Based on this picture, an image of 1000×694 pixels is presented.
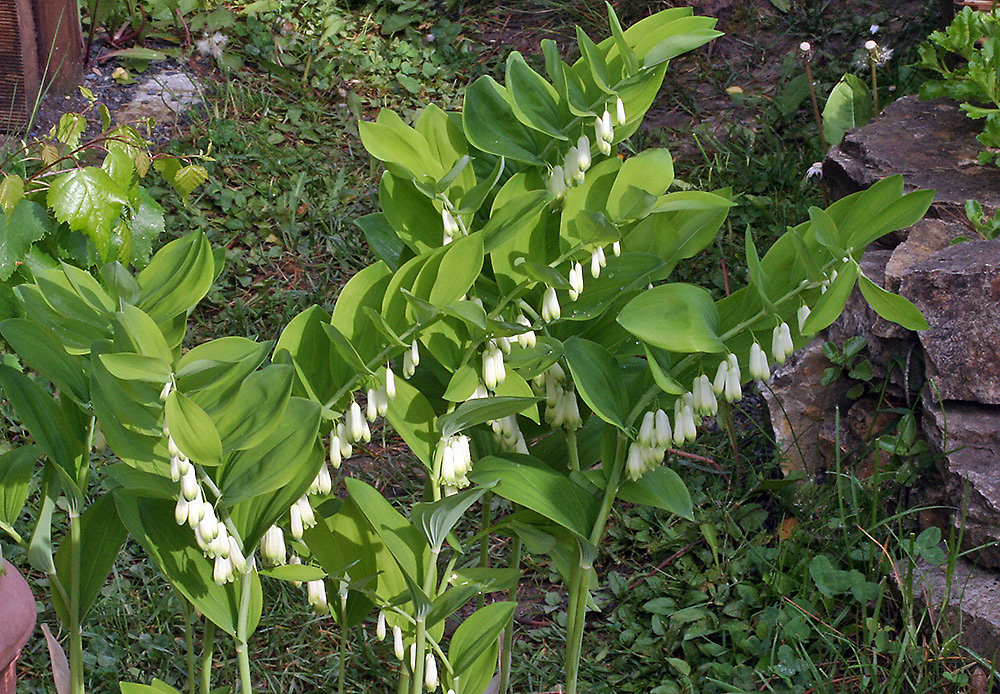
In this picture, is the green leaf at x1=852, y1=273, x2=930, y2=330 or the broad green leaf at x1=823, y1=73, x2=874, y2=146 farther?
the broad green leaf at x1=823, y1=73, x2=874, y2=146

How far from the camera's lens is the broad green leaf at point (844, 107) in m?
3.16

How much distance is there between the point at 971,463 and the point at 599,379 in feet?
4.15

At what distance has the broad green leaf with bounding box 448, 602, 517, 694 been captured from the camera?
1.24m

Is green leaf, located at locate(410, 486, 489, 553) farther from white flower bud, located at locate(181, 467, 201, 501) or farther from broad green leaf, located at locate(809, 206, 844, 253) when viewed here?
broad green leaf, located at locate(809, 206, 844, 253)

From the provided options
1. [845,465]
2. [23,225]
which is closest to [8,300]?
[23,225]

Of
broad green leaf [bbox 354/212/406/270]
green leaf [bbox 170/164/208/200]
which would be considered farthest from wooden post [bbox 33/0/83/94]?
broad green leaf [bbox 354/212/406/270]

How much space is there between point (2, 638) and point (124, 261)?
2.21ft

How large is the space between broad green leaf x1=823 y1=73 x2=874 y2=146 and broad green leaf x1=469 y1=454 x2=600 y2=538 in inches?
91.5

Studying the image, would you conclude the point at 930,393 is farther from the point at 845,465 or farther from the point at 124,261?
the point at 124,261

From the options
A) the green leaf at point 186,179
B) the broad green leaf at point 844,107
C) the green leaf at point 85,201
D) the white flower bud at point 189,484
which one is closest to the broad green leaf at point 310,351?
the white flower bud at point 189,484

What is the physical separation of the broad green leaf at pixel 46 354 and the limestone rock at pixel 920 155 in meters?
2.11

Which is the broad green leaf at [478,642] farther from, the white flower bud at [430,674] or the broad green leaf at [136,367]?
the broad green leaf at [136,367]

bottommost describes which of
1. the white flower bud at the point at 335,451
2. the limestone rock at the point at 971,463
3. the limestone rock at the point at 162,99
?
the limestone rock at the point at 971,463

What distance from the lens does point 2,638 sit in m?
1.19
